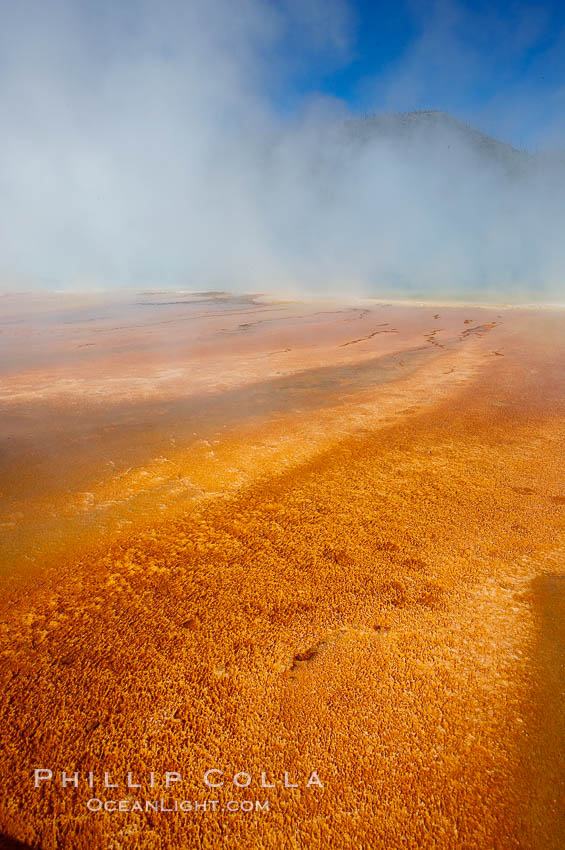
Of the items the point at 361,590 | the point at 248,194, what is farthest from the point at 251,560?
the point at 248,194

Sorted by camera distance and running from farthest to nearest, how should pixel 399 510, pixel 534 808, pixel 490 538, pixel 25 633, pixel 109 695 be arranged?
pixel 399 510, pixel 490 538, pixel 25 633, pixel 109 695, pixel 534 808

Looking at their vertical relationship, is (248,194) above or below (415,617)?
above

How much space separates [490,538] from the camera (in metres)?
1.58

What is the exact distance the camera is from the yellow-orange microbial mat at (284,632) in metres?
0.82

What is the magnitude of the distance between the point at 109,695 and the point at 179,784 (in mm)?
285

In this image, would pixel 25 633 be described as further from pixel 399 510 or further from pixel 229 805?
pixel 399 510

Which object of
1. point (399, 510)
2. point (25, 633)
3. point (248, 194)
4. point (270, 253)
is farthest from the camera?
point (248, 194)

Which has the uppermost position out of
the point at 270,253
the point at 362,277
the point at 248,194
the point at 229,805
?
the point at 248,194

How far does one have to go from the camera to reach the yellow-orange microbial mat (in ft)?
2.70

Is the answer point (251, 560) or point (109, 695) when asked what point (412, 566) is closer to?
point (251, 560)

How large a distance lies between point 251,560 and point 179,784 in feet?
2.29

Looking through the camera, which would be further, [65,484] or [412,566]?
[65,484]

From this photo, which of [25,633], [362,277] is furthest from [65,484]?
[362,277]

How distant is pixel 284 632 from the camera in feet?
3.93
